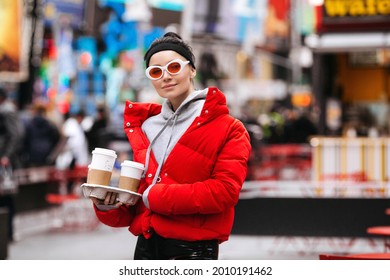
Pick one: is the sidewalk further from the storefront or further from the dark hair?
the dark hair

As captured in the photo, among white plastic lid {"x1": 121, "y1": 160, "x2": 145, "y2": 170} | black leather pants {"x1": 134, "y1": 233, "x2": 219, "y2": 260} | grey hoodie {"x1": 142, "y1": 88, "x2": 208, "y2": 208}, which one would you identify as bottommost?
black leather pants {"x1": 134, "y1": 233, "x2": 219, "y2": 260}

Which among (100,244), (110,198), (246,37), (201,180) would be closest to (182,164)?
(201,180)

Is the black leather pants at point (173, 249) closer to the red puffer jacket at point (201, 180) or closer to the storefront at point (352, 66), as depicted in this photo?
the red puffer jacket at point (201, 180)

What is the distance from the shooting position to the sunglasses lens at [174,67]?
175 inches

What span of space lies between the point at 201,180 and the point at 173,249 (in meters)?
0.35

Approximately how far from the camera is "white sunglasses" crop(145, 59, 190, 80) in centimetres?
443

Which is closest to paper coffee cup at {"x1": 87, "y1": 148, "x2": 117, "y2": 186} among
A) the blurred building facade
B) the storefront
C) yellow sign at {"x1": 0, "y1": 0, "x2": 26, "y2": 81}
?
the blurred building facade

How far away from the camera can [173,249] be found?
4.45 metres

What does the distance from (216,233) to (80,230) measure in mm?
12390

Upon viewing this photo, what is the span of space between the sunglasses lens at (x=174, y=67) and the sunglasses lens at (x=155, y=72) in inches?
1.8
